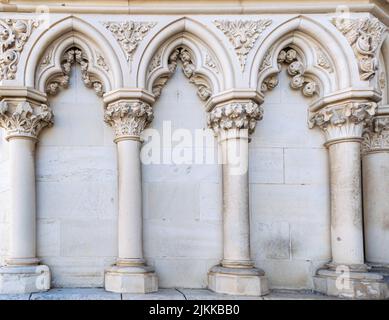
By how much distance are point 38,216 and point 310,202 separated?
9.30 feet

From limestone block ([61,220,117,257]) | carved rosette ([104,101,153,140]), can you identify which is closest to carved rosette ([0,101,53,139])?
carved rosette ([104,101,153,140])

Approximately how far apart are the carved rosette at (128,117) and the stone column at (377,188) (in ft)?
7.82

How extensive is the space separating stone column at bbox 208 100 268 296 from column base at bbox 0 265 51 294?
5.47 ft

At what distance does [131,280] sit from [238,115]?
1.92m

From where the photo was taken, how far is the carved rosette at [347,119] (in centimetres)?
432

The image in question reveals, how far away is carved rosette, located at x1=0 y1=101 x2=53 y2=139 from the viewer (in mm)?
4258

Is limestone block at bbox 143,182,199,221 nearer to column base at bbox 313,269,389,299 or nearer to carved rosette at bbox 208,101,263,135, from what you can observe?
carved rosette at bbox 208,101,263,135

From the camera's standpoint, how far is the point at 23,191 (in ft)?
14.1

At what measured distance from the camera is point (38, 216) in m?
4.46

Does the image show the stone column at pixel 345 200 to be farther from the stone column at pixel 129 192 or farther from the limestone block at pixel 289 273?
the stone column at pixel 129 192

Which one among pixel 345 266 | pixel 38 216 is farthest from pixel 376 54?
pixel 38 216

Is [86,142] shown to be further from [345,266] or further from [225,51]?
[345,266]

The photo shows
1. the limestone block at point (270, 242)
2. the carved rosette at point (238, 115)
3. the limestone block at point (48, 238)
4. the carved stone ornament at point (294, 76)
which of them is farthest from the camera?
the carved stone ornament at point (294, 76)

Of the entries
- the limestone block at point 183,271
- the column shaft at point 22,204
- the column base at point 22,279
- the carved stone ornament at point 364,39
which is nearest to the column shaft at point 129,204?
the limestone block at point 183,271
